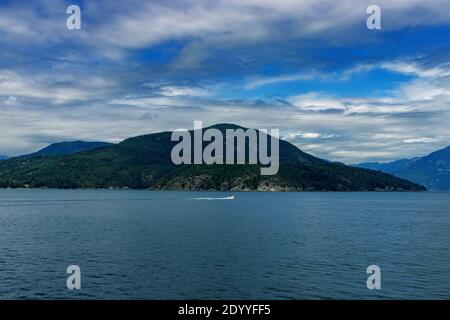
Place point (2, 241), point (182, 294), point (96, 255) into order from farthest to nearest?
point (2, 241) < point (96, 255) < point (182, 294)

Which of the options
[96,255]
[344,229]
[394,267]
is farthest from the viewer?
[344,229]

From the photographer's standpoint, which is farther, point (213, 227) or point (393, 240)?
point (213, 227)

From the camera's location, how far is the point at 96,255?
102 m

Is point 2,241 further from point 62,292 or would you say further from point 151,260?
point 62,292
